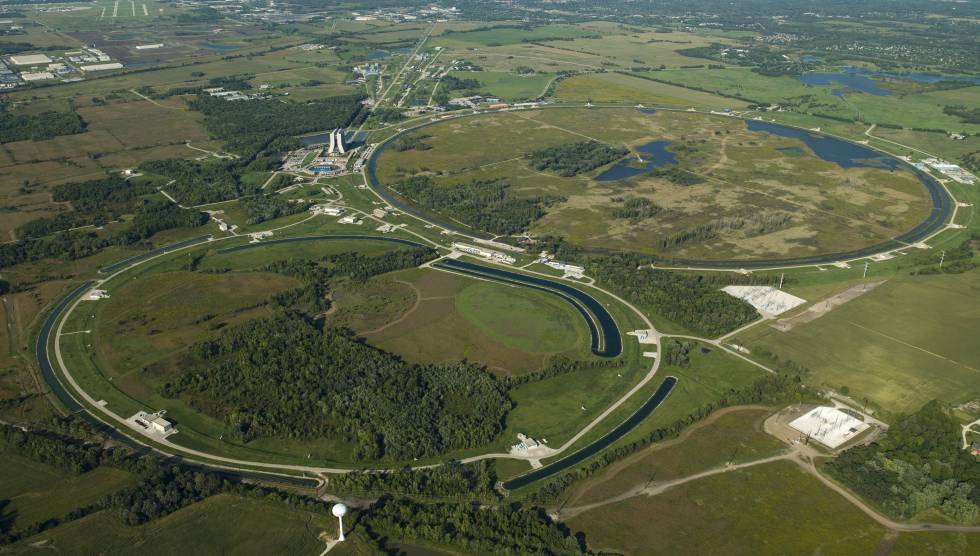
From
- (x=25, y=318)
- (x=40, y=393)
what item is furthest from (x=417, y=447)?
(x=25, y=318)

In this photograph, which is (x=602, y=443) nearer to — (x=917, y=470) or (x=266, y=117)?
(x=917, y=470)

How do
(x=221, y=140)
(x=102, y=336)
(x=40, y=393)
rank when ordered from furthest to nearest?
(x=221, y=140), (x=102, y=336), (x=40, y=393)

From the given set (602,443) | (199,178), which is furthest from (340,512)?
(199,178)

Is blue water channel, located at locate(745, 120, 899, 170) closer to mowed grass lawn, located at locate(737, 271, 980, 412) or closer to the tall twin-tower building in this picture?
mowed grass lawn, located at locate(737, 271, 980, 412)

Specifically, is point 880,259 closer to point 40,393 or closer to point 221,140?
point 40,393

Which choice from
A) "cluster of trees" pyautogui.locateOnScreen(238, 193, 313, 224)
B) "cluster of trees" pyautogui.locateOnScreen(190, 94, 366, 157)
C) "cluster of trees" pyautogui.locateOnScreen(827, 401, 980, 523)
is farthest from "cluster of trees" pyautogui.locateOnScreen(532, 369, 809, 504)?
"cluster of trees" pyautogui.locateOnScreen(190, 94, 366, 157)

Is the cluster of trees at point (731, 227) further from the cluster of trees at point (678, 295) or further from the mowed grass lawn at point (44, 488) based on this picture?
the mowed grass lawn at point (44, 488)
